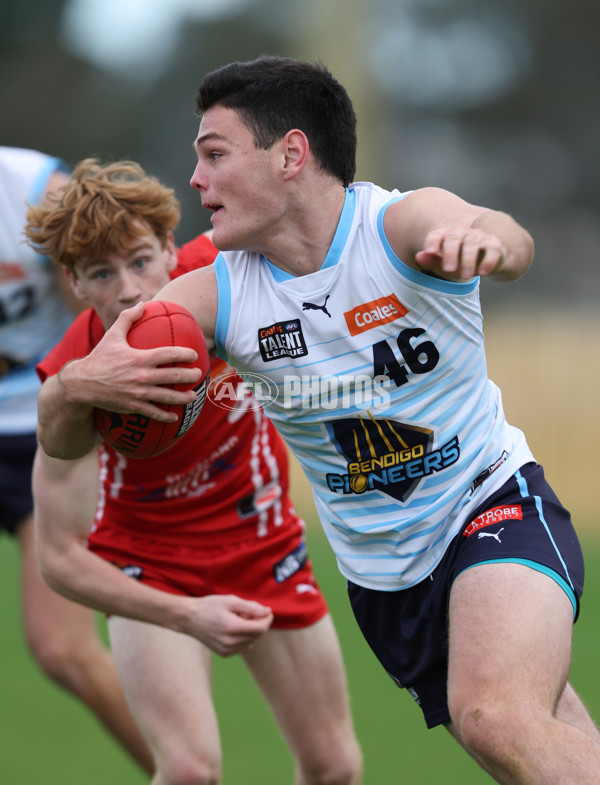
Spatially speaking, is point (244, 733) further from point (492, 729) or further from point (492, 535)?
point (492, 729)

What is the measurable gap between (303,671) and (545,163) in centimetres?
2049

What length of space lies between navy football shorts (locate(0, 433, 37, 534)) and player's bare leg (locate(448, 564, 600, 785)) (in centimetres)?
259

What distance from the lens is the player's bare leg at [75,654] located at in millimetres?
4551

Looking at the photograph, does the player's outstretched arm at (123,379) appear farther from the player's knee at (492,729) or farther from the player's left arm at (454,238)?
the player's knee at (492,729)

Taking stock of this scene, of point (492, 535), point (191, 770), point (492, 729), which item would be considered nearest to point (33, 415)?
point (191, 770)

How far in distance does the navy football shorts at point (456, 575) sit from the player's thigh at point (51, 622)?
167 cm

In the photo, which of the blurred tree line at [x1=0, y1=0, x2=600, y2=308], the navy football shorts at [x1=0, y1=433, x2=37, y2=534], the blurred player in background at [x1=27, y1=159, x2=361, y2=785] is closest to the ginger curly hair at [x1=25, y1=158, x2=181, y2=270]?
the blurred player in background at [x1=27, y1=159, x2=361, y2=785]

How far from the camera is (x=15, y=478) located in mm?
5043

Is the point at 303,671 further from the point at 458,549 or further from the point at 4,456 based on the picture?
the point at 4,456

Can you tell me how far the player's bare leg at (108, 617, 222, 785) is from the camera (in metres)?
3.74

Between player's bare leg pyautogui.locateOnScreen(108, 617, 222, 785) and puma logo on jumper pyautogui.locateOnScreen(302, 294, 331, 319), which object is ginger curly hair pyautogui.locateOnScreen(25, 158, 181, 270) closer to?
puma logo on jumper pyautogui.locateOnScreen(302, 294, 331, 319)

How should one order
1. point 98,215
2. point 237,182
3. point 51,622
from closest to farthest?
point 237,182 < point 98,215 < point 51,622

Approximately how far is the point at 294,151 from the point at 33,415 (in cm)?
232

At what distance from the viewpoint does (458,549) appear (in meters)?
3.20
